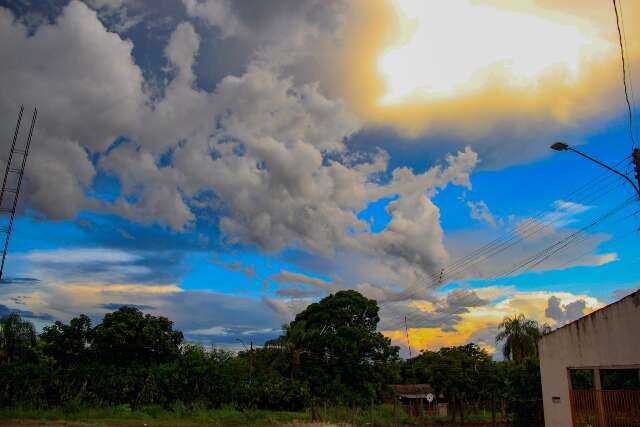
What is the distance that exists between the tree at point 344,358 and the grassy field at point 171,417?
19.4 ft

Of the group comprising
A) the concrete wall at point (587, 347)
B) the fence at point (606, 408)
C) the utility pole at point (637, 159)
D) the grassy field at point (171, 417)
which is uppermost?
the utility pole at point (637, 159)

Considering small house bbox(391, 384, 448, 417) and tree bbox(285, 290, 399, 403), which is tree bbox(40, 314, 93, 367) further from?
small house bbox(391, 384, 448, 417)

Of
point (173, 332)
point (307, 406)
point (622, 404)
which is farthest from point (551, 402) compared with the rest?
point (173, 332)

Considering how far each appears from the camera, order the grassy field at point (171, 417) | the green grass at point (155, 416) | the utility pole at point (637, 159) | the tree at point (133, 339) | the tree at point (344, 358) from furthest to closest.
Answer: the tree at point (344, 358) < the tree at point (133, 339) < the green grass at point (155, 416) < the grassy field at point (171, 417) < the utility pole at point (637, 159)

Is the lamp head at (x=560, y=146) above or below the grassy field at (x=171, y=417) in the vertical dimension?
above

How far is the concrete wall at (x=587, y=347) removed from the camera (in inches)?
755

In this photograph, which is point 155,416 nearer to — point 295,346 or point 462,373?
point 295,346

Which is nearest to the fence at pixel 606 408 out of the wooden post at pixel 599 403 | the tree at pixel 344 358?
the wooden post at pixel 599 403

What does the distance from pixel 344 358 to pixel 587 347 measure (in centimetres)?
2716

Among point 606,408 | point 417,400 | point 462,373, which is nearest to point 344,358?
point 462,373

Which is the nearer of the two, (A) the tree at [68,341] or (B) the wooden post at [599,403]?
(B) the wooden post at [599,403]

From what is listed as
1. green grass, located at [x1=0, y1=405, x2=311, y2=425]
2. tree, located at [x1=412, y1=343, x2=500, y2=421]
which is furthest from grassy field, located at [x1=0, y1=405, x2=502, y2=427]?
tree, located at [x1=412, y1=343, x2=500, y2=421]

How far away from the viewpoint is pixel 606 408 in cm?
2023

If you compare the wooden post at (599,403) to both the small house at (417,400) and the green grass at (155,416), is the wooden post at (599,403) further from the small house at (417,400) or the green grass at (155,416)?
the small house at (417,400)
